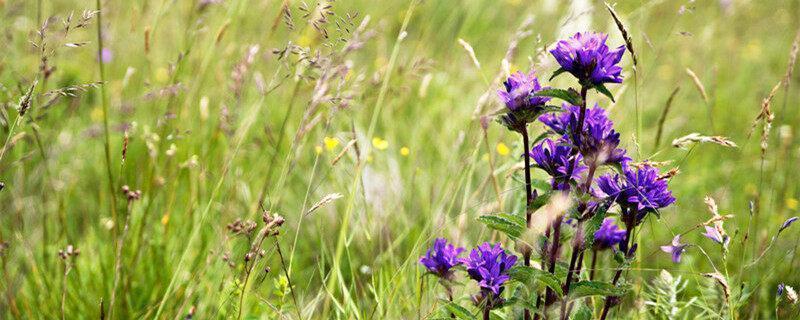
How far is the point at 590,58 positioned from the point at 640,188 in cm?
26

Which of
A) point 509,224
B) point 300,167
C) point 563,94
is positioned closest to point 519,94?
point 563,94

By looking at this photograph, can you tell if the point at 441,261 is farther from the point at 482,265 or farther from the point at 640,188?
the point at 640,188

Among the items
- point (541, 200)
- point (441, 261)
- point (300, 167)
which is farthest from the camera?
point (300, 167)

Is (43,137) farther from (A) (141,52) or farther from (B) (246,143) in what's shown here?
(A) (141,52)

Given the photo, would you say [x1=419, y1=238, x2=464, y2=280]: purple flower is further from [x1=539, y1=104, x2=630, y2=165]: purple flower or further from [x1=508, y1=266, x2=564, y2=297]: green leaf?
[x1=539, y1=104, x2=630, y2=165]: purple flower

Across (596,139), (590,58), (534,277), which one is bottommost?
(534,277)

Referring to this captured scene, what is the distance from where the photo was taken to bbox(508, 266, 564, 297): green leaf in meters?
1.23

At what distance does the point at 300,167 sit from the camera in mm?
2646

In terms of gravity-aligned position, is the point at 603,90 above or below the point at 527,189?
above

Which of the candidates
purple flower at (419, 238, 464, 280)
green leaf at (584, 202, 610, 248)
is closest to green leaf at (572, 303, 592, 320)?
green leaf at (584, 202, 610, 248)

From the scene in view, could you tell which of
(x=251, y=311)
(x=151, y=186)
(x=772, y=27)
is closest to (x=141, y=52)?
(x=151, y=186)

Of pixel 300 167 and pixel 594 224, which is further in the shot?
pixel 300 167

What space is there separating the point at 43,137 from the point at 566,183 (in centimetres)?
184

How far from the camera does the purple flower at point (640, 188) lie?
132 cm
